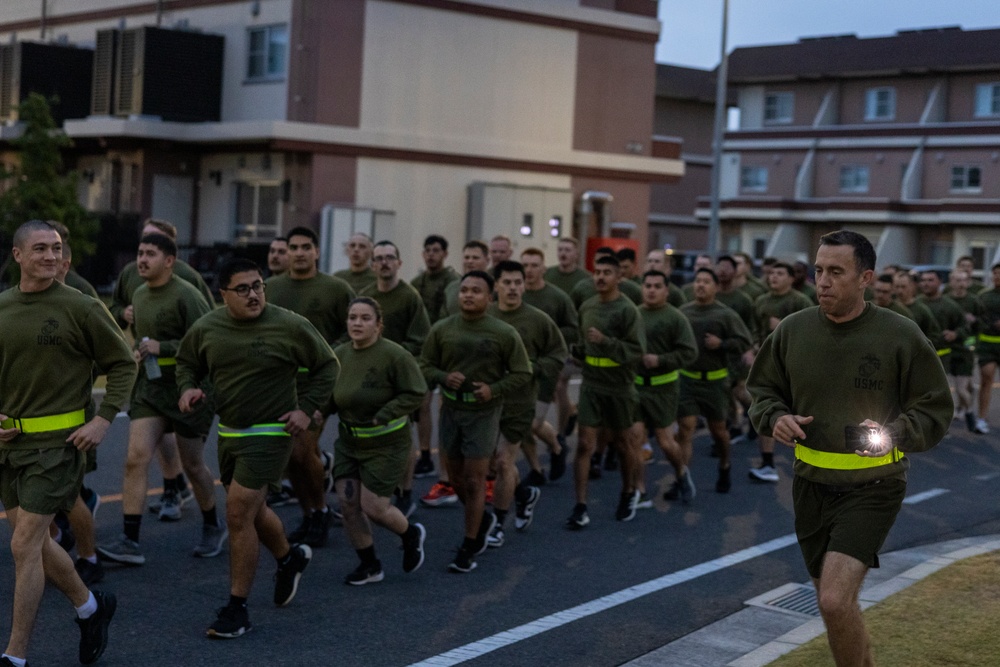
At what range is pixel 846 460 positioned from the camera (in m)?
6.12

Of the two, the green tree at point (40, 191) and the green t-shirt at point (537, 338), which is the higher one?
the green tree at point (40, 191)

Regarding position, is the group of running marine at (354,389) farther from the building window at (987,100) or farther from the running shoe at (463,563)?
the building window at (987,100)

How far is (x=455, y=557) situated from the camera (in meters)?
9.82

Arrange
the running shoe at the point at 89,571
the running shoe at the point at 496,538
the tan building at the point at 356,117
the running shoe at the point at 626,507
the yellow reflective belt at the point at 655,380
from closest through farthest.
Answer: the running shoe at the point at 89,571, the running shoe at the point at 496,538, the running shoe at the point at 626,507, the yellow reflective belt at the point at 655,380, the tan building at the point at 356,117

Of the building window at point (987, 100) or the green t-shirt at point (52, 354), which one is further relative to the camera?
the building window at point (987, 100)

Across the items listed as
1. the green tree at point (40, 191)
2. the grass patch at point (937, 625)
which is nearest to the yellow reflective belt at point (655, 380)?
the grass patch at point (937, 625)

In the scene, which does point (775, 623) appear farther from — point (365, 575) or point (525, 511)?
point (525, 511)

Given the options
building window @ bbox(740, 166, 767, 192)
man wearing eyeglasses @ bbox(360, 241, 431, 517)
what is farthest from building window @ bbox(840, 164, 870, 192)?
man wearing eyeglasses @ bbox(360, 241, 431, 517)

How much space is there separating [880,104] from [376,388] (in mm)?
54984

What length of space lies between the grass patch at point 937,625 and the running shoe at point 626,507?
2743 mm

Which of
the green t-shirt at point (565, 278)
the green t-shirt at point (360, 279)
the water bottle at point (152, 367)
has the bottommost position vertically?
the water bottle at point (152, 367)

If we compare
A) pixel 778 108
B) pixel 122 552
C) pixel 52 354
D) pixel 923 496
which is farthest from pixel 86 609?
pixel 778 108

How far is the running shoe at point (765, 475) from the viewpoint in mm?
13773

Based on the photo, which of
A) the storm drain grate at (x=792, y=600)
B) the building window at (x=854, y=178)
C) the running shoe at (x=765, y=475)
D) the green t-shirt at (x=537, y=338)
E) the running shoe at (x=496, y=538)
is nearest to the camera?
the storm drain grate at (x=792, y=600)
